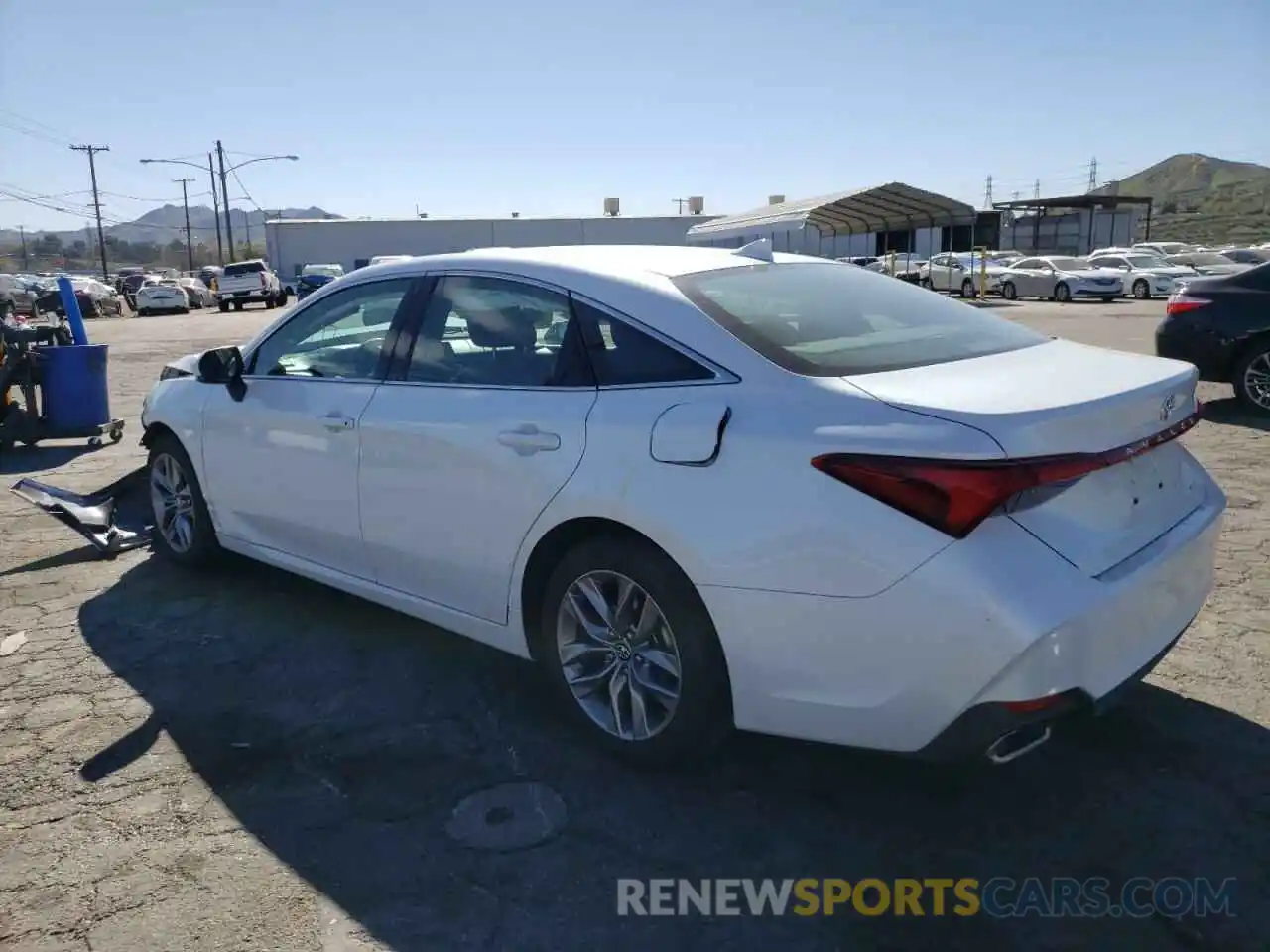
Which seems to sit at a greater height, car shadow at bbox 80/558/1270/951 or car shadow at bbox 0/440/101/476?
car shadow at bbox 0/440/101/476

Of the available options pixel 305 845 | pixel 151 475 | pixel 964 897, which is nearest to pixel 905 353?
pixel 964 897

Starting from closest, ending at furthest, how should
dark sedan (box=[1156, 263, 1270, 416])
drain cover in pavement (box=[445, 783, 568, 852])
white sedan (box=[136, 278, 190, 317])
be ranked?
drain cover in pavement (box=[445, 783, 568, 852]) → dark sedan (box=[1156, 263, 1270, 416]) → white sedan (box=[136, 278, 190, 317])

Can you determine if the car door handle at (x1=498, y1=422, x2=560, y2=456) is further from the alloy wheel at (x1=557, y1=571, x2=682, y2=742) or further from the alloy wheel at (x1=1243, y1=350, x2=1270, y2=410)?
the alloy wheel at (x1=1243, y1=350, x2=1270, y2=410)

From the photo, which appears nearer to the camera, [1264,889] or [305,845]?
[1264,889]

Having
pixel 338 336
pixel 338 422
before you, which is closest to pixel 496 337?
pixel 338 422

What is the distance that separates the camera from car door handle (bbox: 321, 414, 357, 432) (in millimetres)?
3920

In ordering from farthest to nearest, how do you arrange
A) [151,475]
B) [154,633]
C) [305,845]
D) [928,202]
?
[928,202] → [151,475] → [154,633] → [305,845]

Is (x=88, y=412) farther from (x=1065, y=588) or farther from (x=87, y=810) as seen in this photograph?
(x=1065, y=588)

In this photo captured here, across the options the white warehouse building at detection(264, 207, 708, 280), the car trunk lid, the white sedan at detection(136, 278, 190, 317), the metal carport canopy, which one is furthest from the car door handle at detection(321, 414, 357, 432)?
the white warehouse building at detection(264, 207, 708, 280)

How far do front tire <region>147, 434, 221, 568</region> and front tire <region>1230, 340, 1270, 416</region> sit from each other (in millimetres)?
8337

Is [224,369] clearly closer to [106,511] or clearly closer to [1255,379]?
[106,511]

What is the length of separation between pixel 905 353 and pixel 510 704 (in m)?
1.87

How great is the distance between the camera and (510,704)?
12.2 ft

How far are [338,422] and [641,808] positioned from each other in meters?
1.94
